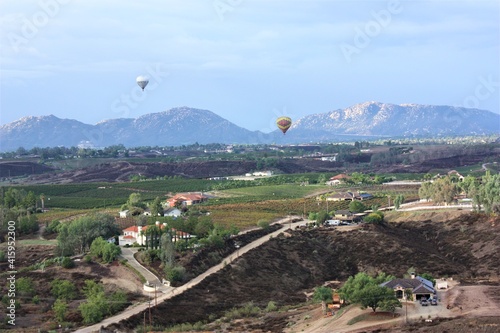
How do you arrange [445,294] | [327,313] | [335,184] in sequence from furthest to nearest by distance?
[335,184] < [445,294] < [327,313]

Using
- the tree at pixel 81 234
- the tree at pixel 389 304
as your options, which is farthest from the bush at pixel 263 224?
the tree at pixel 389 304

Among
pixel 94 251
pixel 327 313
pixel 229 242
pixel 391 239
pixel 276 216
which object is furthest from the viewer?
pixel 276 216

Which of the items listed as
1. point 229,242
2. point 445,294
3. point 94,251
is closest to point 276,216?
point 229,242

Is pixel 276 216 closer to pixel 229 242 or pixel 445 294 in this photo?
pixel 229 242

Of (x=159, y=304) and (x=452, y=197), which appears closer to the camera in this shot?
(x=159, y=304)

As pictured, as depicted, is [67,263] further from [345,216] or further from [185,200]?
[185,200]

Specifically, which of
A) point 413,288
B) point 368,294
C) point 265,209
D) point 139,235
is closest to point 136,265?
point 139,235
